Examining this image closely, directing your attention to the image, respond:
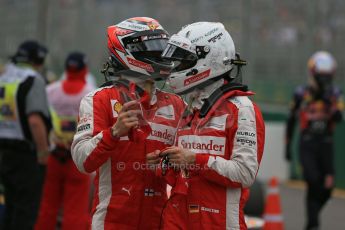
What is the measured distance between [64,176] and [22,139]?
1035 millimetres

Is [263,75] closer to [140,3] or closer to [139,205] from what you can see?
[140,3]

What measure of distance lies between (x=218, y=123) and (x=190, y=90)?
263 mm

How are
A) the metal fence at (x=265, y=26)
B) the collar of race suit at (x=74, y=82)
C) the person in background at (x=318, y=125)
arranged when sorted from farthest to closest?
the metal fence at (x=265, y=26) → the person in background at (x=318, y=125) → the collar of race suit at (x=74, y=82)

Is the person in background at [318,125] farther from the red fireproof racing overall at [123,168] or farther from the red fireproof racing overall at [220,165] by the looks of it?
the red fireproof racing overall at [220,165]

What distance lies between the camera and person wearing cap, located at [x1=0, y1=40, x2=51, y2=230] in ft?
26.8

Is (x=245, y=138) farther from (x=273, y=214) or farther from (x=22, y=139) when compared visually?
(x=273, y=214)

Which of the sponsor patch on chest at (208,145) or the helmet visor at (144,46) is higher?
the helmet visor at (144,46)

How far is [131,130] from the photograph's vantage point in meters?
5.03

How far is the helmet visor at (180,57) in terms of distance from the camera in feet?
16.4

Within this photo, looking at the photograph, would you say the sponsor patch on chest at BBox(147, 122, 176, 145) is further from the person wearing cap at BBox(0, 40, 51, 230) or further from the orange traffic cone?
the orange traffic cone

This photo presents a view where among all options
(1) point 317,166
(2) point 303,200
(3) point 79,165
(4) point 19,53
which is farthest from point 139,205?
(2) point 303,200

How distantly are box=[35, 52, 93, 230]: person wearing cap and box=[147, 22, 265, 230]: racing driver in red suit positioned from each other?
408 centimetres

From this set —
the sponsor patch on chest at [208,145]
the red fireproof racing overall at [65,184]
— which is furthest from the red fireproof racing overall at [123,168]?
the red fireproof racing overall at [65,184]

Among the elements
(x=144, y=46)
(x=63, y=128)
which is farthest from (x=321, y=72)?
(x=144, y=46)
